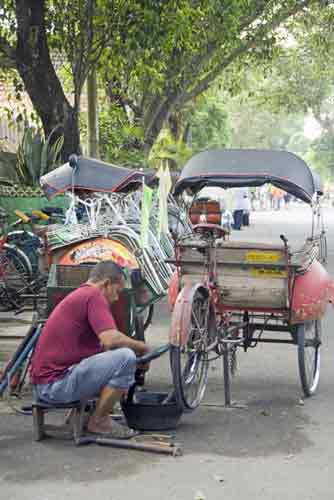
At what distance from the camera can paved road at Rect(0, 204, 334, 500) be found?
208 inches

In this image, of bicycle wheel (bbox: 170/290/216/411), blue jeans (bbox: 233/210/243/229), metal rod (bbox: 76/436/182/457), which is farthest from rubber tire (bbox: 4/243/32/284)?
blue jeans (bbox: 233/210/243/229)

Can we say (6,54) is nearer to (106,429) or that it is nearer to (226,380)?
(226,380)

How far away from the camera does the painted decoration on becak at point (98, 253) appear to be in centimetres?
939

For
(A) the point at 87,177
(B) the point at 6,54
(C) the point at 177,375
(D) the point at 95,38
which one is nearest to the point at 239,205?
(D) the point at 95,38

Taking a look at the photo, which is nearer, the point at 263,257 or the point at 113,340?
the point at 113,340

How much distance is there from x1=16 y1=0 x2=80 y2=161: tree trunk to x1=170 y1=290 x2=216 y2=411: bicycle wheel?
33.8ft

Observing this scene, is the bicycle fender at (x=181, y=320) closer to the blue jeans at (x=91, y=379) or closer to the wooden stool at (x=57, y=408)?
the blue jeans at (x=91, y=379)

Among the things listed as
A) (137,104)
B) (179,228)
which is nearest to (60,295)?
(179,228)

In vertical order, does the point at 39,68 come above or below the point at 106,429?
above

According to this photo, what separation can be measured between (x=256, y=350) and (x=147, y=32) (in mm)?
9138

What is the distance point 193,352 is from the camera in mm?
6875

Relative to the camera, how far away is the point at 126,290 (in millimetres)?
7316

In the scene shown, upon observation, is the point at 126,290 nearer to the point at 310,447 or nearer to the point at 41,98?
the point at 310,447

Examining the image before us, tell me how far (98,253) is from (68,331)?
3265 mm
